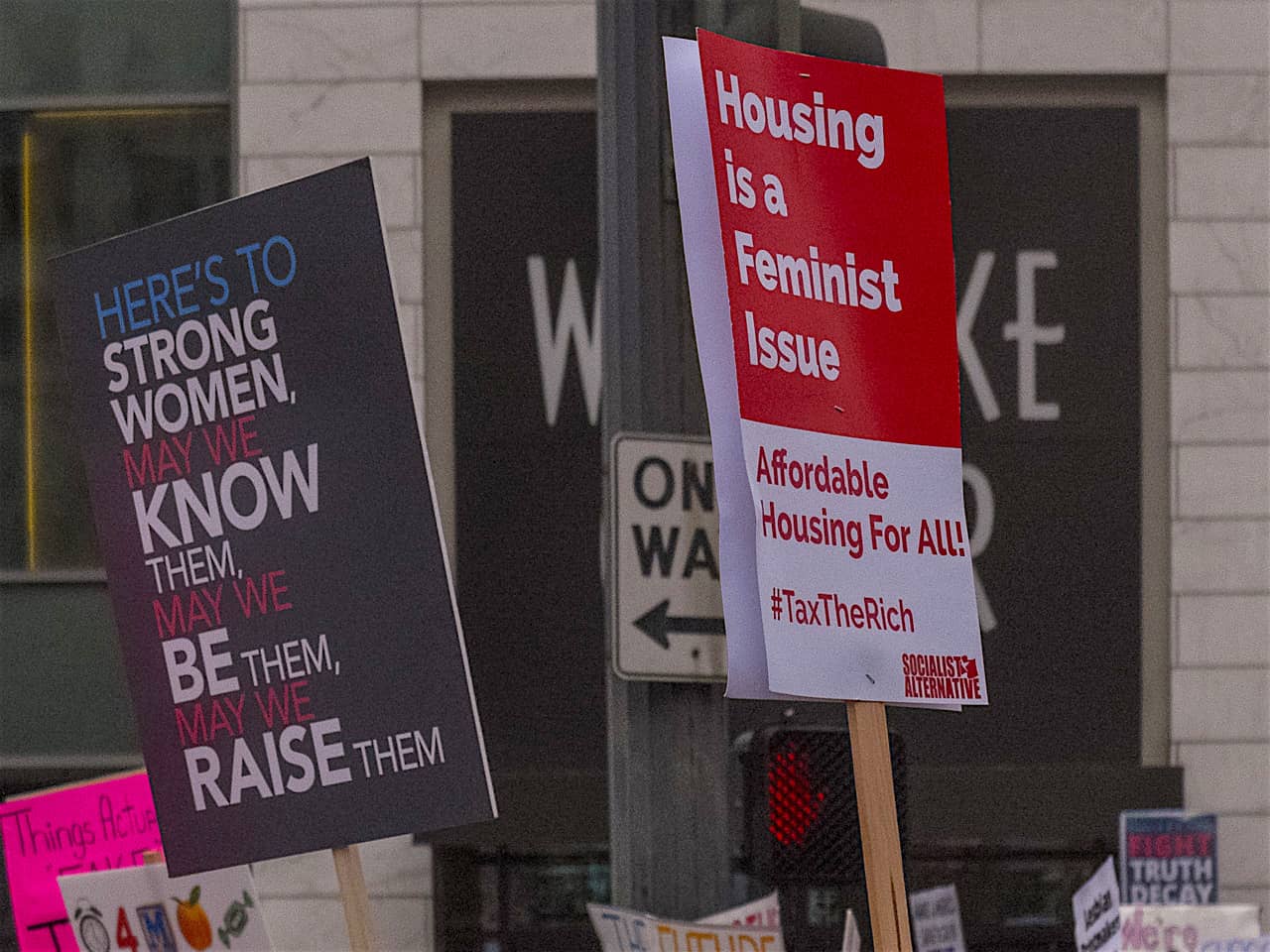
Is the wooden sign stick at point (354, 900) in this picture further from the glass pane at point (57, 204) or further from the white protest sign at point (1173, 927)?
the glass pane at point (57, 204)

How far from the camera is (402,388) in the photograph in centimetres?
491

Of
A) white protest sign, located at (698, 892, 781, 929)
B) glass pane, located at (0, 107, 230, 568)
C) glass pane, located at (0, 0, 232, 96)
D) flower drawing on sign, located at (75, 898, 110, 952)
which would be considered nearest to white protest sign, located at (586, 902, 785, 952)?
white protest sign, located at (698, 892, 781, 929)

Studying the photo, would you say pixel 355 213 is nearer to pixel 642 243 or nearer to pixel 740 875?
pixel 642 243

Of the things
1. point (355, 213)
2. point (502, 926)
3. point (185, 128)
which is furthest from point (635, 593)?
point (185, 128)

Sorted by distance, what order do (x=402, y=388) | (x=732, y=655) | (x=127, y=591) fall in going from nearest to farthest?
(x=732, y=655), (x=402, y=388), (x=127, y=591)

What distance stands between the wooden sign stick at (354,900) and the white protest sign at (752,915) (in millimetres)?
854

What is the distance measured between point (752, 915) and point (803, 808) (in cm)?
30

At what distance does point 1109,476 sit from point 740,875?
323 inches

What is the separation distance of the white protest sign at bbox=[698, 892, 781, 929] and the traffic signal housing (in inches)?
2.8

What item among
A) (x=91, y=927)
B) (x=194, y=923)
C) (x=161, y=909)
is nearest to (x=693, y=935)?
(x=194, y=923)

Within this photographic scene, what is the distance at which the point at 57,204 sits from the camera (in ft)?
43.5

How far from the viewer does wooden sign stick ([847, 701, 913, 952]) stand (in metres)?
4.10

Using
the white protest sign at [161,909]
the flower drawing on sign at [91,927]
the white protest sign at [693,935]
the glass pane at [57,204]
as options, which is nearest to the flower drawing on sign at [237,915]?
the white protest sign at [161,909]

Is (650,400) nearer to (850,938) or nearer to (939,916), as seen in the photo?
(850,938)
